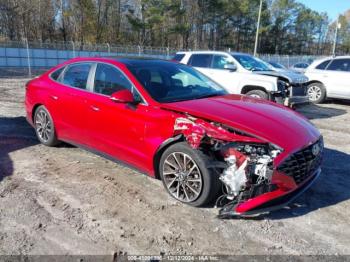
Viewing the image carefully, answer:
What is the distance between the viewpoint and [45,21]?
41.3 m

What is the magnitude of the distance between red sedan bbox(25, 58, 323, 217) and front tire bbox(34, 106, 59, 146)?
0.97 ft

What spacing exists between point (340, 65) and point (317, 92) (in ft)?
3.78

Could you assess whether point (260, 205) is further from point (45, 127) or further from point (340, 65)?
point (340, 65)

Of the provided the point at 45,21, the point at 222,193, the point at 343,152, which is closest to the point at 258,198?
the point at 222,193

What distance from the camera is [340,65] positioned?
1165 cm

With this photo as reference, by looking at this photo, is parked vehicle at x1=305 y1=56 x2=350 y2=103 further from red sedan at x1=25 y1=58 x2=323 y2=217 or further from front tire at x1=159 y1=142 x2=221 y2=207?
front tire at x1=159 y1=142 x2=221 y2=207

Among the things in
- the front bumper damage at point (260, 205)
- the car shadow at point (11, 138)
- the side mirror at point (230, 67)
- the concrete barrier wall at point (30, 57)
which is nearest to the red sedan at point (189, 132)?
the front bumper damage at point (260, 205)

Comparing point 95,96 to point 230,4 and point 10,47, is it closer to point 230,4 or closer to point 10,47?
point 10,47

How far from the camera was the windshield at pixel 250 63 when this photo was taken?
32.0 feet

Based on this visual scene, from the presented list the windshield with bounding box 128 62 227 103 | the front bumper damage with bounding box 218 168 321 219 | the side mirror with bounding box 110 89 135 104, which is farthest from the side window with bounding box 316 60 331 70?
the side mirror with bounding box 110 89 135 104

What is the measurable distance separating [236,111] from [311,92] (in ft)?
30.7

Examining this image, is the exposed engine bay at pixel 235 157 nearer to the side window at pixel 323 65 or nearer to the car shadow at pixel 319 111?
the car shadow at pixel 319 111

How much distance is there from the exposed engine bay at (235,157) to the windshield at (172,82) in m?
0.84

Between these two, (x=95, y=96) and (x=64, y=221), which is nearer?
(x=64, y=221)
